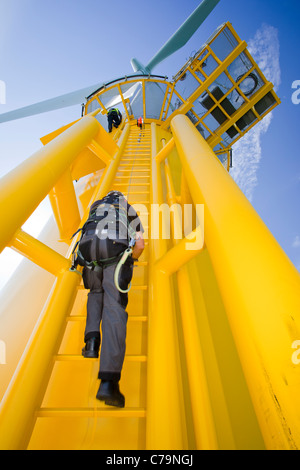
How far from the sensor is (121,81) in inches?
238

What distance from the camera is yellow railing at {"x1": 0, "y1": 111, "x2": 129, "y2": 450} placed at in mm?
1113

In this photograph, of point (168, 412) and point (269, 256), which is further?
point (168, 412)

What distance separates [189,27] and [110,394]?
1013cm

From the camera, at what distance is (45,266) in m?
1.78

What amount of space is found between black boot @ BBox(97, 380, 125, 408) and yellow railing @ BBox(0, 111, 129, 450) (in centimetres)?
38

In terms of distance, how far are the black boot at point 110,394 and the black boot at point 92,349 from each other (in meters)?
0.18

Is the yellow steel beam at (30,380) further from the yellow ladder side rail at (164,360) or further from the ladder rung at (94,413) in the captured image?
→ the yellow ladder side rail at (164,360)

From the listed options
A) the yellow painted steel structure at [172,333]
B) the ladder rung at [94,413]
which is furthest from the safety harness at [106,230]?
the ladder rung at [94,413]

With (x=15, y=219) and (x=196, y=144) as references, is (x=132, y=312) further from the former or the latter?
(x=196, y=144)

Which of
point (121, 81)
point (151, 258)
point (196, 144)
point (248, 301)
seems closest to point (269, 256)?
point (248, 301)

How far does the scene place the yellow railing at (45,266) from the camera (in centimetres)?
111

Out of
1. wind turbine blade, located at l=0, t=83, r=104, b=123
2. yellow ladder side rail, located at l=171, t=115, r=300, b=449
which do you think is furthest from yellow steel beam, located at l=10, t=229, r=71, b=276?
wind turbine blade, located at l=0, t=83, r=104, b=123

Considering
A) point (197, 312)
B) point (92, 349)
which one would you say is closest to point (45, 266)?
point (92, 349)
